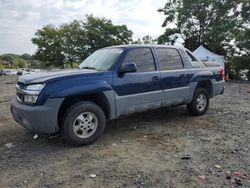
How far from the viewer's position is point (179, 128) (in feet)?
20.2

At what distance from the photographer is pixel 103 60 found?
5.81 m

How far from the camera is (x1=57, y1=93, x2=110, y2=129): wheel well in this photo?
4973 millimetres

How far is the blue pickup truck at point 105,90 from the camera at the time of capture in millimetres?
4648

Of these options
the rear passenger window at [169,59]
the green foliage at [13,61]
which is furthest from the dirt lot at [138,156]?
the green foliage at [13,61]

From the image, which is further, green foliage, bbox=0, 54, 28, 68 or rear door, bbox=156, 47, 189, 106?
green foliage, bbox=0, 54, 28, 68

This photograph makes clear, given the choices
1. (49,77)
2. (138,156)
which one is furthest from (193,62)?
(49,77)

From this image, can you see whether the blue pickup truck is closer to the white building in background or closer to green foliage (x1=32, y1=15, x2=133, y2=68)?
the white building in background

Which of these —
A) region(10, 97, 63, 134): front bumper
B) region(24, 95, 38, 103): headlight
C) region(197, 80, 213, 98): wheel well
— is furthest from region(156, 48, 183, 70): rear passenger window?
region(24, 95, 38, 103): headlight

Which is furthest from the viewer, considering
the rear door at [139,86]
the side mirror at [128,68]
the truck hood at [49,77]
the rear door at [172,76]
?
the rear door at [172,76]

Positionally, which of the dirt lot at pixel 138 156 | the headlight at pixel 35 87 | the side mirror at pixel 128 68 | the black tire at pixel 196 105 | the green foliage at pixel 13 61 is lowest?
the dirt lot at pixel 138 156

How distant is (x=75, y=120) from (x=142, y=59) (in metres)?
2.04

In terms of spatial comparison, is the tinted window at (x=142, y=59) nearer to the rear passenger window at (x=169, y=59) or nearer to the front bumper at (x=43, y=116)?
the rear passenger window at (x=169, y=59)

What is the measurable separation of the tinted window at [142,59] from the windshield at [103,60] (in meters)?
0.24

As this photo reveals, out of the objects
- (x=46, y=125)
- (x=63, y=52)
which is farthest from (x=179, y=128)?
(x=63, y=52)
